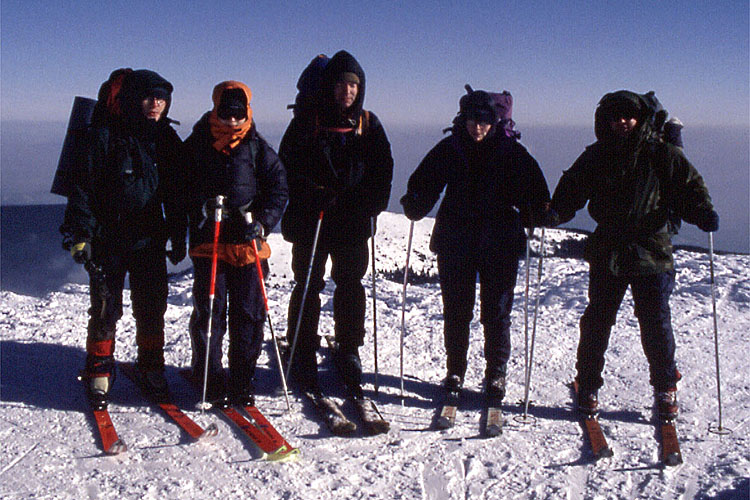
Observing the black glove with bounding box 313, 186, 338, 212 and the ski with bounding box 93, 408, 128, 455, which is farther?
the black glove with bounding box 313, 186, 338, 212

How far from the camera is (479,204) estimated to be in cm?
430

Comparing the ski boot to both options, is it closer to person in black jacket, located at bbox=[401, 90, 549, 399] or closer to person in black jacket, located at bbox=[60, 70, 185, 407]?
person in black jacket, located at bbox=[401, 90, 549, 399]

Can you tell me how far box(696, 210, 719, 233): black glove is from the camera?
391cm

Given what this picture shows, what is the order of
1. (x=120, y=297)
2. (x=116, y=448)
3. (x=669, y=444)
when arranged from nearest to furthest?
(x=116, y=448), (x=669, y=444), (x=120, y=297)

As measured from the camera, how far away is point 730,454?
3818 millimetres

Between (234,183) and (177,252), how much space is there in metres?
0.73

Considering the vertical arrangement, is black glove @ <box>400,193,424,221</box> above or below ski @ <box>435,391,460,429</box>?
above

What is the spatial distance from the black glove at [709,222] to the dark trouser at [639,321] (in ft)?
1.28

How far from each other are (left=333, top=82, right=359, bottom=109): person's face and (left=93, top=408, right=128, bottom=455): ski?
2.67m

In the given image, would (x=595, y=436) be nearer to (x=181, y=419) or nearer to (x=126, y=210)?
(x=181, y=419)

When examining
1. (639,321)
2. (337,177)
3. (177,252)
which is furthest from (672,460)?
(177,252)

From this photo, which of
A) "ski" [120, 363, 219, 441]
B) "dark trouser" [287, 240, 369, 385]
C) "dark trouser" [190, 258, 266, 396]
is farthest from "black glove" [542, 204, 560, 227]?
"ski" [120, 363, 219, 441]

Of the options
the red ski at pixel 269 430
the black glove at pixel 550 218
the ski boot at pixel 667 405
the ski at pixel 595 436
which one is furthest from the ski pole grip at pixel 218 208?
the ski boot at pixel 667 405

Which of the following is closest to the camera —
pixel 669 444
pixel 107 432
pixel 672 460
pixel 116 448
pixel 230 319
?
pixel 672 460
